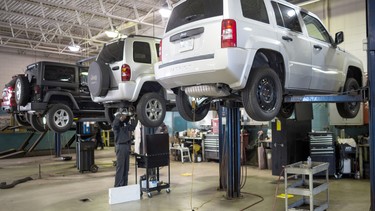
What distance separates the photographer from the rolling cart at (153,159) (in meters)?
6.79

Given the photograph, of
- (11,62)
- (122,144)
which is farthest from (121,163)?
(11,62)

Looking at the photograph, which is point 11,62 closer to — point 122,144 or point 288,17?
point 122,144

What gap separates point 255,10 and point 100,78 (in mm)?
3398

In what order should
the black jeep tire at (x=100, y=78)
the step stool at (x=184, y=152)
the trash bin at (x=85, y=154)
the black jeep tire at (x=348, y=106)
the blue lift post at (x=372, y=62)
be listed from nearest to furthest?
1. the blue lift post at (x=372, y=62)
2. the black jeep tire at (x=348, y=106)
3. the black jeep tire at (x=100, y=78)
4. the trash bin at (x=85, y=154)
5. the step stool at (x=184, y=152)

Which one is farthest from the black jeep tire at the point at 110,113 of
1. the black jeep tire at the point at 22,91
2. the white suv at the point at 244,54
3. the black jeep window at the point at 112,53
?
the white suv at the point at 244,54

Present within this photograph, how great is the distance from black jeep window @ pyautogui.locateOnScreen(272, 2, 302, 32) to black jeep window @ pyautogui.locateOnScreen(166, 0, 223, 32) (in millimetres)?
950

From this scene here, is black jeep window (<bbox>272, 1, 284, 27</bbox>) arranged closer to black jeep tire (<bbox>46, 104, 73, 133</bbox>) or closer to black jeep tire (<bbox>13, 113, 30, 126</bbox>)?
black jeep tire (<bbox>46, 104, 73, 133</bbox>)

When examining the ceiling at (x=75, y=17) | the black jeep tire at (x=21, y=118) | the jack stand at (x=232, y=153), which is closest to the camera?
the jack stand at (x=232, y=153)

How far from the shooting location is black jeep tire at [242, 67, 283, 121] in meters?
3.62

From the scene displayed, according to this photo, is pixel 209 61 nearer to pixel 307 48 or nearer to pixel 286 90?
pixel 286 90

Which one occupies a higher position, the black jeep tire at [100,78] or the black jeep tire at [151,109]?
the black jeep tire at [100,78]

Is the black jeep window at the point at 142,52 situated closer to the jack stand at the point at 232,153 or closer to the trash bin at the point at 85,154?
the jack stand at the point at 232,153

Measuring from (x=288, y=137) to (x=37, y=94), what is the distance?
6248 mm

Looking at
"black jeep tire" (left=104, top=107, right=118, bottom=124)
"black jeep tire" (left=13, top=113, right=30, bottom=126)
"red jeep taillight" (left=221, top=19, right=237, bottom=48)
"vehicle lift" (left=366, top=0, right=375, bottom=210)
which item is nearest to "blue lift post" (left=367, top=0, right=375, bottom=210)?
"vehicle lift" (left=366, top=0, right=375, bottom=210)
